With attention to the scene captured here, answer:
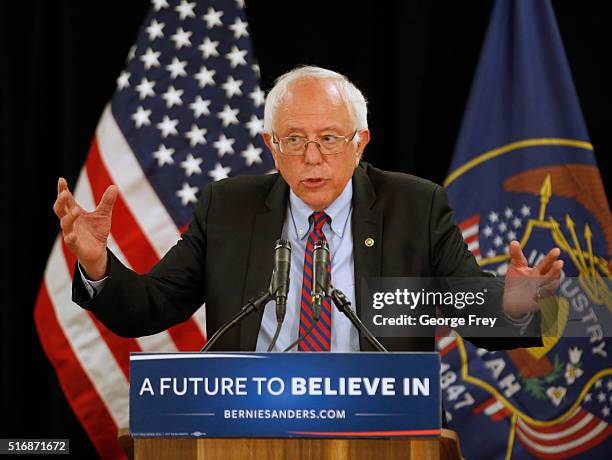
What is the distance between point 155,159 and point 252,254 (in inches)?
52.9

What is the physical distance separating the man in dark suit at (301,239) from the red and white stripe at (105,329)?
3.32 feet

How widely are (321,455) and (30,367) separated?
2.63 m

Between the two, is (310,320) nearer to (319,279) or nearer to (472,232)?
(319,279)

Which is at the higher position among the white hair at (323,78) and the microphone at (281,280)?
the white hair at (323,78)

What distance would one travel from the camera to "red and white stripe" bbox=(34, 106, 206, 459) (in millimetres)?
3826

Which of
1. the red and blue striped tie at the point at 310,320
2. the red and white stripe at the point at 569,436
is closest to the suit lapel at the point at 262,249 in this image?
the red and blue striped tie at the point at 310,320

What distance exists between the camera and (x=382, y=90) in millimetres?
3986

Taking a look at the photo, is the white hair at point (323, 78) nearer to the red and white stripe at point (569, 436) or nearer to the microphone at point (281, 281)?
the microphone at point (281, 281)

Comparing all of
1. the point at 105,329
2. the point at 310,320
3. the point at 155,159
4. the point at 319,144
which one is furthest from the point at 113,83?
the point at 310,320

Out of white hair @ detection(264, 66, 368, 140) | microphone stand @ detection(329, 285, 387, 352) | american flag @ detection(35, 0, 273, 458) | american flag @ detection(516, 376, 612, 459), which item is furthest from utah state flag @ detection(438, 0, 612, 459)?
microphone stand @ detection(329, 285, 387, 352)

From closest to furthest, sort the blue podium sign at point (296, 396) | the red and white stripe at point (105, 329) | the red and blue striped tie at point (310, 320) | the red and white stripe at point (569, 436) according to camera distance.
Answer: the blue podium sign at point (296, 396)
the red and blue striped tie at point (310, 320)
the red and white stripe at point (569, 436)
the red and white stripe at point (105, 329)

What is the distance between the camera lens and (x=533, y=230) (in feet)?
12.0

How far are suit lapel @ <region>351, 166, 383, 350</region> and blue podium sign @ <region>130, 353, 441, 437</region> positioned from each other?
0.70 metres

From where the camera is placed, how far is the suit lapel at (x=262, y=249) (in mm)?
2562
